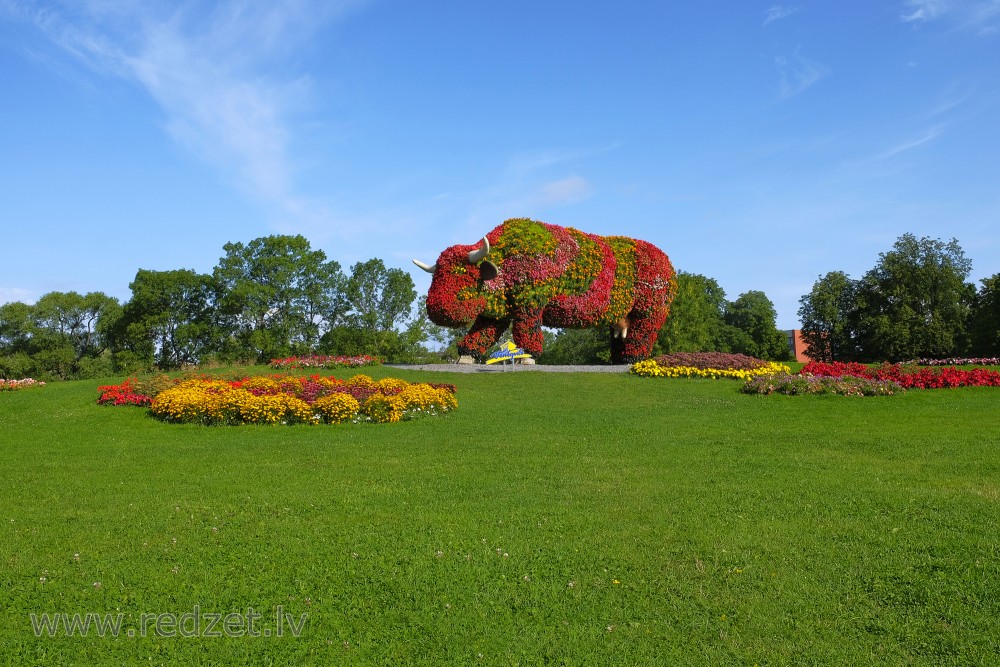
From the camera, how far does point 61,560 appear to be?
16.6ft

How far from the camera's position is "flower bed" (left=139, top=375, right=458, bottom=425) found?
11.8 m

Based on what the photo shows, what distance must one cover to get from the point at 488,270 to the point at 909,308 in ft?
87.0

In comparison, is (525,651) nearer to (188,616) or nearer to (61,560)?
(188,616)

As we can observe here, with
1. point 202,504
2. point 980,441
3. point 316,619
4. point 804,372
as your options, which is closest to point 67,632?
point 316,619

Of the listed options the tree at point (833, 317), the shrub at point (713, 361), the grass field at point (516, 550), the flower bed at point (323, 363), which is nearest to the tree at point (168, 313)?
the flower bed at point (323, 363)

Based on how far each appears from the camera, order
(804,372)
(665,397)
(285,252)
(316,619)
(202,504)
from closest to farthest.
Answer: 1. (316,619)
2. (202,504)
3. (665,397)
4. (804,372)
5. (285,252)

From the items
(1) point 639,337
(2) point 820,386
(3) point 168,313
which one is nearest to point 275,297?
(3) point 168,313

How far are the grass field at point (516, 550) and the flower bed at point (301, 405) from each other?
2.06 m

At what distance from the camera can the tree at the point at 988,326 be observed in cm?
3059

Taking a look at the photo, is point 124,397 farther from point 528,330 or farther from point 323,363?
point 528,330

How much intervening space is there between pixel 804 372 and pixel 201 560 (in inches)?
597

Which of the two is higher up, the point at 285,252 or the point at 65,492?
the point at 285,252

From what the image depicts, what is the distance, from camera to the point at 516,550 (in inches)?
205

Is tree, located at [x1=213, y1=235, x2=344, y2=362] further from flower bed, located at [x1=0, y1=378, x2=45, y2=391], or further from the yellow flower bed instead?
the yellow flower bed
